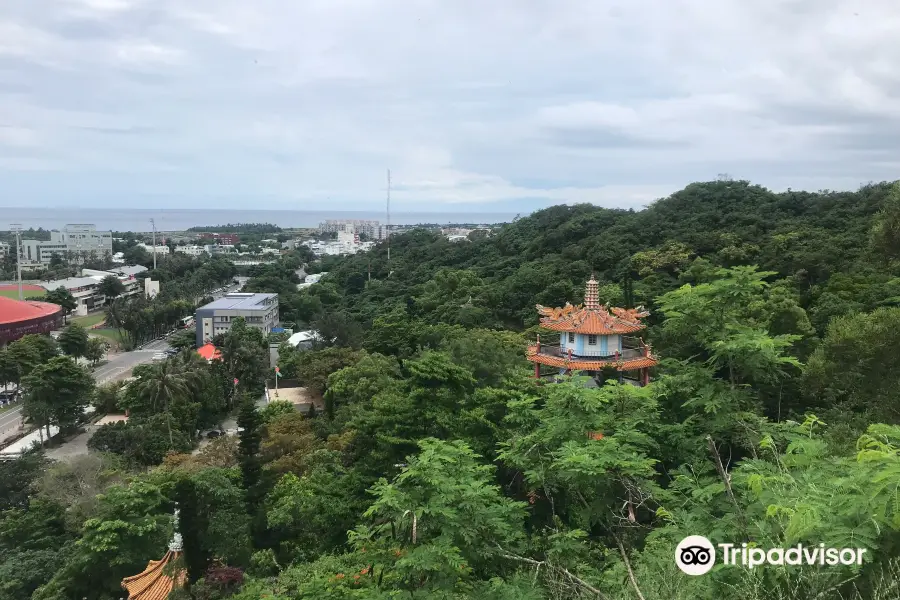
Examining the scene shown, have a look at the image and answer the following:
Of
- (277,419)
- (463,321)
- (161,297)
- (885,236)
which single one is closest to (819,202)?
(463,321)

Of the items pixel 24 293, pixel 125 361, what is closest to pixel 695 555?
pixel 125 361

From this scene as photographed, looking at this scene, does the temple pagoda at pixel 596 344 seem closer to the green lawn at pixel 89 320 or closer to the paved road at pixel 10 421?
the paved road at pixel 10 421

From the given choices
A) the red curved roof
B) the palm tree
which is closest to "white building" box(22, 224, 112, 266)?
the red curved roof

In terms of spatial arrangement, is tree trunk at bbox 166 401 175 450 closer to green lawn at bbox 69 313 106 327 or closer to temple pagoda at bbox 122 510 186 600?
temple pagoda at bbox 122 510 186 600

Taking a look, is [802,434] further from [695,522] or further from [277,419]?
[277,419]

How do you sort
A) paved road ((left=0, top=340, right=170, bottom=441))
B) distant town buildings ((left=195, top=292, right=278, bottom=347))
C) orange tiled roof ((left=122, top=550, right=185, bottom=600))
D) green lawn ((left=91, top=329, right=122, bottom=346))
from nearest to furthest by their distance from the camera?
1. orange tiled roof ((left=122, top=550, right=185, bottom=600))
2. paved road ((left=0, top=340, right=170, bottom=441))
3. distant town buildings ((left=195, top=292, right=278, bottom=347))
4. green lawn ((left=91, top=329, right=122, bottom=346))

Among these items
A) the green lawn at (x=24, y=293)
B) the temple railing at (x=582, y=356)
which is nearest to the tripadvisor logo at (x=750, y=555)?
the temple railing at (x=582, y=356)
